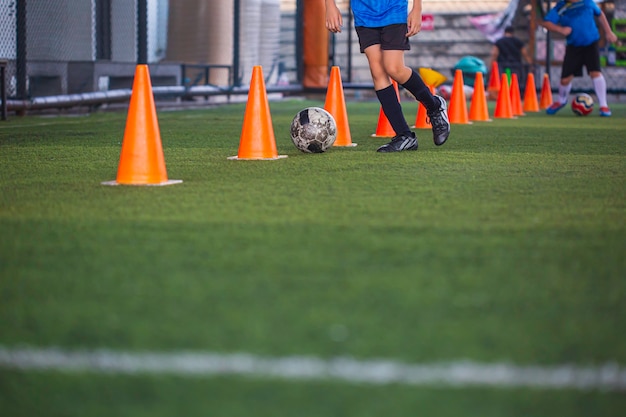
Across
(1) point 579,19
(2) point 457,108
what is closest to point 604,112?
(1) point 579,19

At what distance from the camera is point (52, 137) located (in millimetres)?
8930

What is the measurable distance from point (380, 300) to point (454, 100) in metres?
9.68

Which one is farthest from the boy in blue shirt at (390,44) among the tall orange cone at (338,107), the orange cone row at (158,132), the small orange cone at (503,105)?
the small orange cone at (503,105)

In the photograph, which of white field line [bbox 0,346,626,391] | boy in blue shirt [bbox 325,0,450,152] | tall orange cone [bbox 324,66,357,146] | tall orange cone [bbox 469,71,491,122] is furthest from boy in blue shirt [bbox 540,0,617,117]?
white field line [bbox 0,346,626,391]

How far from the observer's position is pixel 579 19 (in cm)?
1355

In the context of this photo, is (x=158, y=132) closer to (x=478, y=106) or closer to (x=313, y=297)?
(x=313, y=297)

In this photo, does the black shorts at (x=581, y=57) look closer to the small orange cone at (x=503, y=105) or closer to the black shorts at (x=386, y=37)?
the small orange cone at (x=503, y=105)

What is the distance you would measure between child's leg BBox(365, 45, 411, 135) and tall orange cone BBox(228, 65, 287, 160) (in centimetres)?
113

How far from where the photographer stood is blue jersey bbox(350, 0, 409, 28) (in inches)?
292

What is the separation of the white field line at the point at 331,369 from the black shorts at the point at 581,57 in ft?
40.0

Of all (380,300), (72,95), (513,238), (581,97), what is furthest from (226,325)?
(581,97)

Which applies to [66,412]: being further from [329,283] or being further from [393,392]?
[329,283]

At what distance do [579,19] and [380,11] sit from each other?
276 inches

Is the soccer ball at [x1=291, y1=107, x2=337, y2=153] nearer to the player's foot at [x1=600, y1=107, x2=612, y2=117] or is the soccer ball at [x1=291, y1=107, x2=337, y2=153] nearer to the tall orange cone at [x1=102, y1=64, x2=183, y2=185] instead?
the tall orange cone at [x1=102, y1=64, x2=183, y2=185]
